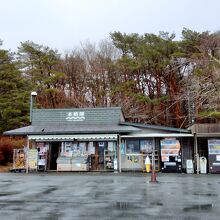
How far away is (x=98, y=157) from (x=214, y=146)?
7.72 metres

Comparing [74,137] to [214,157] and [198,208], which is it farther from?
[198,208]

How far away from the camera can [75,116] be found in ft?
83.9

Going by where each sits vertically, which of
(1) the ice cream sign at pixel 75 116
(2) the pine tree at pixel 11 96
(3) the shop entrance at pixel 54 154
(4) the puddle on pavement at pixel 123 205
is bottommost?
(4) the puddle on pavement at pixel 123 205

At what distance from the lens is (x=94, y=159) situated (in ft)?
81.4

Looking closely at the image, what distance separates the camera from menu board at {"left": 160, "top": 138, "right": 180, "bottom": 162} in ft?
78.0

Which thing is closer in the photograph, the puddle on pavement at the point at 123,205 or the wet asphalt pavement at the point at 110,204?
the wet asphalt pavement at the point at 110,204

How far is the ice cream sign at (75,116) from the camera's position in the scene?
1003 inches

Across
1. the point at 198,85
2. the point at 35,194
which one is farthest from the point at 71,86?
the point at 35,194

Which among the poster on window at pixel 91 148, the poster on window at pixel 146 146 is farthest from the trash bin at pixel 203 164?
the poster on window at pixel 91 148

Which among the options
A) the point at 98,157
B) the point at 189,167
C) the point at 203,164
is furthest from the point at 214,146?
the point at 98,157

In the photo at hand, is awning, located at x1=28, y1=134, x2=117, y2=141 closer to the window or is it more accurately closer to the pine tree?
the window

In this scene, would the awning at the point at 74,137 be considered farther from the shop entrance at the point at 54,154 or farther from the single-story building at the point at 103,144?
the shop entrance at the point at 54,154

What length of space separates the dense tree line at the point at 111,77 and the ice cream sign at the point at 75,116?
1208 centimetres

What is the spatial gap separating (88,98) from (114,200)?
34249mm
